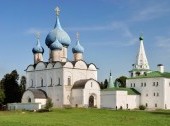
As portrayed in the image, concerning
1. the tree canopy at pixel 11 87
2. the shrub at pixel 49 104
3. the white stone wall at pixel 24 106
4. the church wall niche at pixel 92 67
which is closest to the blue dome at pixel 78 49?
the church wall niche at pixel 92 67

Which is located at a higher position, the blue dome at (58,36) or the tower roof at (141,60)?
the blue dome at (58,36)

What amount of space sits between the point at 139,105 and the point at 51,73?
44.8 ft

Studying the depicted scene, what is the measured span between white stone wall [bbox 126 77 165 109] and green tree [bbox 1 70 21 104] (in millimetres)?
17596

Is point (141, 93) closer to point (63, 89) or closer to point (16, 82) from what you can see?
point (63, 89)

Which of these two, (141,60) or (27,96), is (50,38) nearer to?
(27,96)

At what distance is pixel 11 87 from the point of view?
6162 cm

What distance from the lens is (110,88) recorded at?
5806 centimetres

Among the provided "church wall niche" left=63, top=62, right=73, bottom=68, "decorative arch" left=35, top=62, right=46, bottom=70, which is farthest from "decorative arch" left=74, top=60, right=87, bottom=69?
"decorative arch" left=35, top=62, right=46, bottom=70

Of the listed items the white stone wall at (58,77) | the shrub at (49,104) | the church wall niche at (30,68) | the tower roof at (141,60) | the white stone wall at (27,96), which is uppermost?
the tower roof at (141,60)

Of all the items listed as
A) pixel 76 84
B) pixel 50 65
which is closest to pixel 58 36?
pixel 50 65

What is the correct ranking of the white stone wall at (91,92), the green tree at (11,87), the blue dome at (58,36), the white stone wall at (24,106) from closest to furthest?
1. the white stone wall at (24,106)
2. the white stone wall at (91,92)
3. the blue dome at (58,36)
4. the green tree at (11,87)

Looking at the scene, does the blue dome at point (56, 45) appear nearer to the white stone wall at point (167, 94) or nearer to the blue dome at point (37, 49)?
the blue dome at point (37, 49)

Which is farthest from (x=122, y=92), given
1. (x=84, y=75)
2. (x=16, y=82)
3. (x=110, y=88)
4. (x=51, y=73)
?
(x=16, y=82)

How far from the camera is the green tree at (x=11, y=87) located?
61.5m
